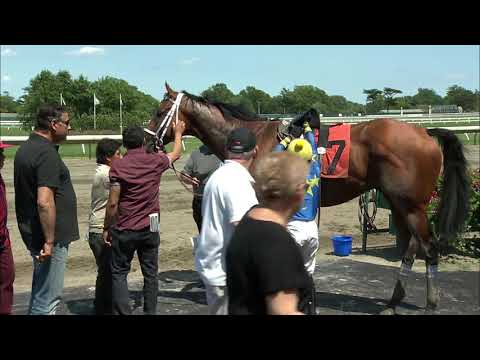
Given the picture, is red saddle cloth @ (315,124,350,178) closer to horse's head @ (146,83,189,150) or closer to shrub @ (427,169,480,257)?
horse's head @ (146,83,189,150)

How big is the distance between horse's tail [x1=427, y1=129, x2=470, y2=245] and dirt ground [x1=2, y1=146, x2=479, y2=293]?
18.1 inches

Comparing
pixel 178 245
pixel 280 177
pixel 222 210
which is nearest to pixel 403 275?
pixel 222 210

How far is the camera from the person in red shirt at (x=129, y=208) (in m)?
4.51

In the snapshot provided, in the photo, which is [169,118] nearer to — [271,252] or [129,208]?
[129,208]

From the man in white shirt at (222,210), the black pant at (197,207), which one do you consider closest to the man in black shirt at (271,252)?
the man in white shirt at (222,210)

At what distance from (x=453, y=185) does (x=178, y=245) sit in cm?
443

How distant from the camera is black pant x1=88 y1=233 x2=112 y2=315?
192 inches

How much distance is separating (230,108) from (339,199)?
1.55 metres

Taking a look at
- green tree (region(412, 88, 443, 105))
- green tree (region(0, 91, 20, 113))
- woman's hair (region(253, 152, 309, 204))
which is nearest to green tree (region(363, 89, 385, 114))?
green tree (region(412, 88, 443, 105))

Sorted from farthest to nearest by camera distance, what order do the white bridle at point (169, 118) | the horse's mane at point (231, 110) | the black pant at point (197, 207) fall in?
the black pant at point (197, 207)
the horse's mane at point (231, 110)
the white bridle at point (169, 118)

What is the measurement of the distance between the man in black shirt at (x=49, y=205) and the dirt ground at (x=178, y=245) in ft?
7.38

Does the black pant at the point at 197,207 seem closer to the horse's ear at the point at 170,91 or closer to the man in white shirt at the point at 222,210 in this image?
the horse's ear at the point at 170,91

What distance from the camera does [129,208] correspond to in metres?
4.54
